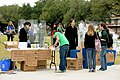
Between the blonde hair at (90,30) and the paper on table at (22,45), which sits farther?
the paper on table at (22,45)

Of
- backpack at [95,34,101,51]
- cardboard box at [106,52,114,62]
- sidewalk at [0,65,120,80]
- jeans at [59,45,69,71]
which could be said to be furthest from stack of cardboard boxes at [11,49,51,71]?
cardboard box at [106,52,114,62]

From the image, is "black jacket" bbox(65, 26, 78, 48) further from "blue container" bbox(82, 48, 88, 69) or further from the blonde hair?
the blonde hair

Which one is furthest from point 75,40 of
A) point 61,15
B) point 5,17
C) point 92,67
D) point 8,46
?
point 5,17

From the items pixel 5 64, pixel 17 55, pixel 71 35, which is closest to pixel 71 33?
pixel 71 35

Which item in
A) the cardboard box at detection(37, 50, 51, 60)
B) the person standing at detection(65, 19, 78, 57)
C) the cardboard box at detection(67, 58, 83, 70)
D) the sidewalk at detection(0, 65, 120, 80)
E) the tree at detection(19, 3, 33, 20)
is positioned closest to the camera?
the sidewalk at detection(0, 65, 120, 80)

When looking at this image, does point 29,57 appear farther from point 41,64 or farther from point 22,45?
point 41,64

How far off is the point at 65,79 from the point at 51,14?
92.8m

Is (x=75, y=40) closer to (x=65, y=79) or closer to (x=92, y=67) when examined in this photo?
(x=92, y=67)

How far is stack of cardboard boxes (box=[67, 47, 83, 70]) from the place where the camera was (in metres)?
13.4

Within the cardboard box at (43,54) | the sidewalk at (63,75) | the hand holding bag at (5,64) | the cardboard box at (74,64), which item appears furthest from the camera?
the cardboard box at (74,64)

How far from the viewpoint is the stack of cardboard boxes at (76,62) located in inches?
526

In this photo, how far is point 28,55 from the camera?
41.8 feet

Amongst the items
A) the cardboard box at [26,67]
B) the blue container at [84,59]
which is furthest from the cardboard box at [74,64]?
the cardboard box at [26,67]

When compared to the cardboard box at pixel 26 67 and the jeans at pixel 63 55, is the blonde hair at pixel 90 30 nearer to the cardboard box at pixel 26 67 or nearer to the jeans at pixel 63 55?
the jeans at pixel 63 55
